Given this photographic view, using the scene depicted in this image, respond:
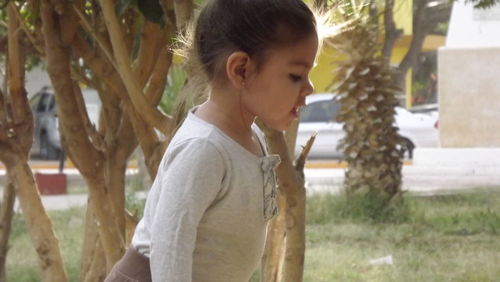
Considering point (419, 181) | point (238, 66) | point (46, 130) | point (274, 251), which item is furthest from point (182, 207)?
point (46, 130)

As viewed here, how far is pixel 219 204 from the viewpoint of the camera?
2.07 m

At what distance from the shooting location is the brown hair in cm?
208

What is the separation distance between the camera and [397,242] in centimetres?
768

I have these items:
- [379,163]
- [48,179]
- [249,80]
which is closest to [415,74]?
[48,179]

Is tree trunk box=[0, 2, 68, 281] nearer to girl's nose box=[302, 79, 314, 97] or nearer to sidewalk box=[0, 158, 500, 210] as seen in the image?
girl's nose box=[302, 79, 314, 97]

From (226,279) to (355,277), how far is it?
448 cm

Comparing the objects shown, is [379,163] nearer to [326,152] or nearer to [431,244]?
[431,244]

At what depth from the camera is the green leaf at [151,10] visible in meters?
3.57

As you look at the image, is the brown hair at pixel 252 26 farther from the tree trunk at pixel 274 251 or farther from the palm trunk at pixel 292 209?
the tree trunk at pixel 274 251

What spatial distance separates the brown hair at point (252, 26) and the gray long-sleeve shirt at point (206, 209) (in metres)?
0.17

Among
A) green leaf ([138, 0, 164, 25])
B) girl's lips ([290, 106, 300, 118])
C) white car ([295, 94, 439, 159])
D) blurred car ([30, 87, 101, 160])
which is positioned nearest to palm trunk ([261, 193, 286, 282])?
green leaf ([138, 0, 164, 25])

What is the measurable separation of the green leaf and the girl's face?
1524mm

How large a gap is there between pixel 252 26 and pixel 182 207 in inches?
16.3

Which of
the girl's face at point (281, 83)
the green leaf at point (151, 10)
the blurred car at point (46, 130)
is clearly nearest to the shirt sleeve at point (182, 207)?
the girl's face at point (281, 83)
